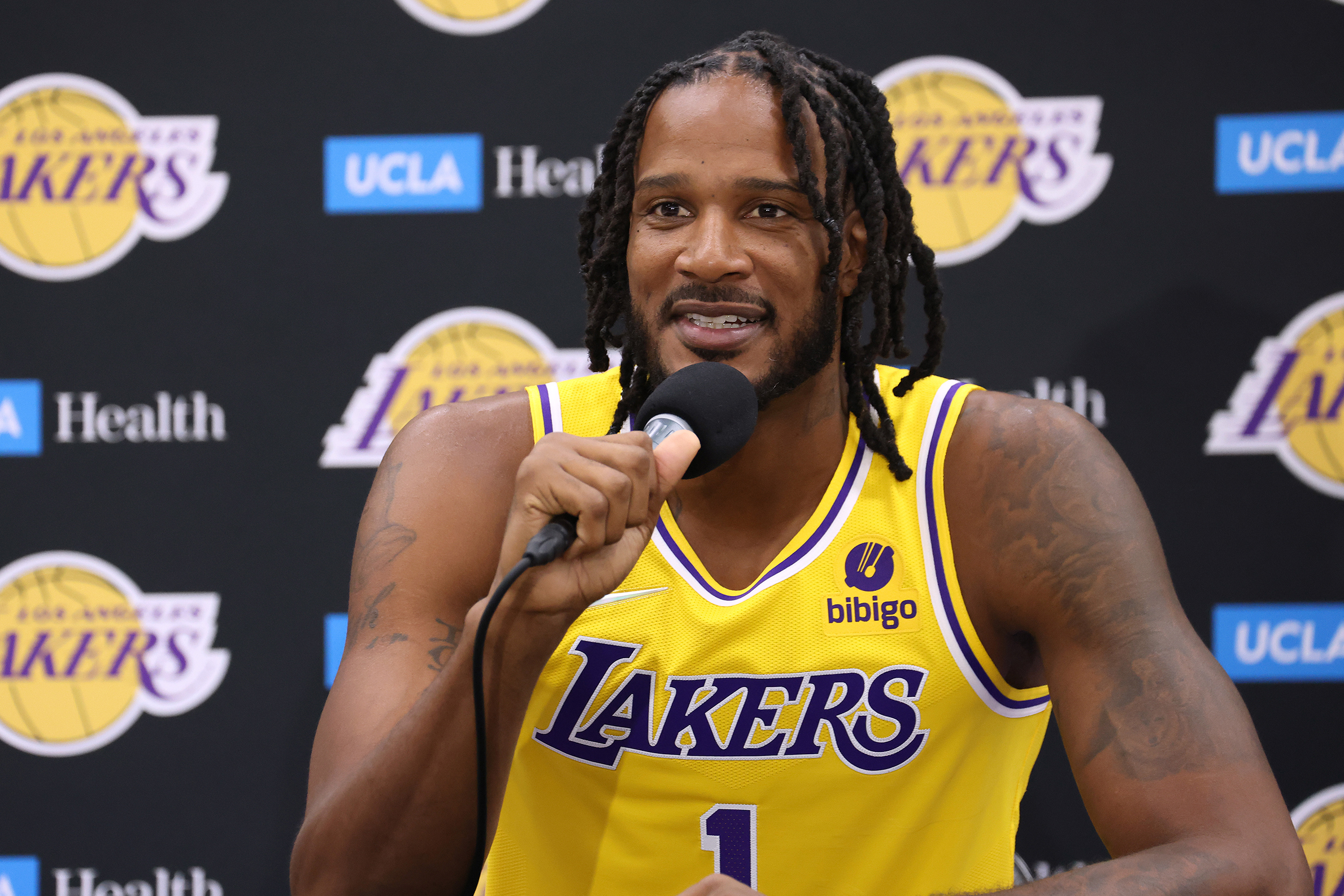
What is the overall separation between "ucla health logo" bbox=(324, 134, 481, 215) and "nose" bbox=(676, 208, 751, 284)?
33.6 inches

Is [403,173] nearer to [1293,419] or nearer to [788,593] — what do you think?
[788,593]

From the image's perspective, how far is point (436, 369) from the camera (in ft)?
6.12

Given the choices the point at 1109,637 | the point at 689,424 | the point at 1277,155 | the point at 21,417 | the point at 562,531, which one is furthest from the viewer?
the point at 21,417

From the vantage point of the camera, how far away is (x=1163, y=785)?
93cm

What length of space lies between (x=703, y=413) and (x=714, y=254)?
295mm

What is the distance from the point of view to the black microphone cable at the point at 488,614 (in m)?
0.72

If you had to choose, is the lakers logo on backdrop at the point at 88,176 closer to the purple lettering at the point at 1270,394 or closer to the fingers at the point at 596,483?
the fingers at the point at 596,483

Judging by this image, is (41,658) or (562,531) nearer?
(562,531)

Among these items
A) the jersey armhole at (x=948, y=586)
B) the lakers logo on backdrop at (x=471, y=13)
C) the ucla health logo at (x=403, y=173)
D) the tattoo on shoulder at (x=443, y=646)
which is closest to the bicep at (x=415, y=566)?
the tattoo on shoulder at (x=443, y=646)

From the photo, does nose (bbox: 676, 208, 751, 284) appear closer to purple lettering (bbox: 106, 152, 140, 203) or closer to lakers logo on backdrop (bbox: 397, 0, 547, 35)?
lakers logo on backdrop (bbox: 397, 0, 547, 35)

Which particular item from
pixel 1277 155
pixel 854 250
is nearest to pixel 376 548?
pixel 854 250

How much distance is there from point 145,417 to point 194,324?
0.20 metres

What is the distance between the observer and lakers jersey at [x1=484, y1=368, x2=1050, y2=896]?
3.67ft

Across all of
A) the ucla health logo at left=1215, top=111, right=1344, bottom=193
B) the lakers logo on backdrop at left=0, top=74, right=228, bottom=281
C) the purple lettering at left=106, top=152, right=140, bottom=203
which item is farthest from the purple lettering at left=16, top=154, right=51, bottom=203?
the ucla health logo at left=1215, top=111, right=1344, bottom=193
